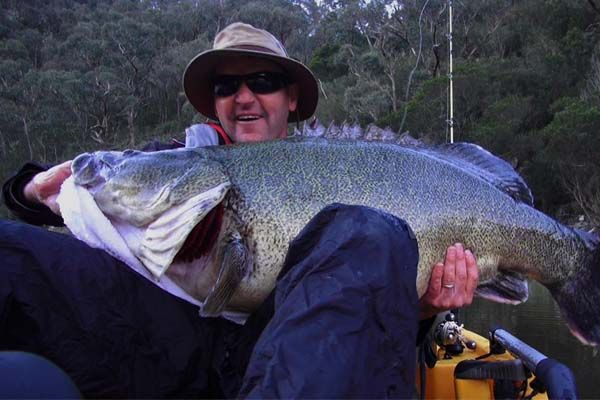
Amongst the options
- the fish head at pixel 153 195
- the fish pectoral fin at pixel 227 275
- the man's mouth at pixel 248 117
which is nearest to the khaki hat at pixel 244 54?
the man's mouth at pixel 248 117

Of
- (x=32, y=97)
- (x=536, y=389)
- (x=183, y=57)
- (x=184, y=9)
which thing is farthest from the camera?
(x=184, y=9)

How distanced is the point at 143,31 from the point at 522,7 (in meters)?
26.2

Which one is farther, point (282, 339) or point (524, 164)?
point (524, 164)

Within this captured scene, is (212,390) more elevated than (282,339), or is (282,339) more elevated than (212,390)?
(282,339)

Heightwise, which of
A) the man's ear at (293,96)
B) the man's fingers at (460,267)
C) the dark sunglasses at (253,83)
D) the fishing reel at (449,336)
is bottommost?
the fishing reel at (449,336)

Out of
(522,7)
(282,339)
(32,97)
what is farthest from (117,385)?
(32,97)

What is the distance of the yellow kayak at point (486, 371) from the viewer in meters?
2.79

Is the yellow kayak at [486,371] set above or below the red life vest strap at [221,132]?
below

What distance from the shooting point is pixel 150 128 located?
1763 inches

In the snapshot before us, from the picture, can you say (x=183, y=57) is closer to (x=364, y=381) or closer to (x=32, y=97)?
(x=32, y=97)

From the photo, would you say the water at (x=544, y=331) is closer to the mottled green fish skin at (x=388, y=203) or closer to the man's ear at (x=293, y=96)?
the mottled green fish skin at (x=388, y=203)

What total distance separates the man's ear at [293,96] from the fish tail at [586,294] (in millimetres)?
1566

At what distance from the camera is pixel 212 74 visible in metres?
3.38

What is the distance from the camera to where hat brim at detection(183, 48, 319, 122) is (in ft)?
10.4
